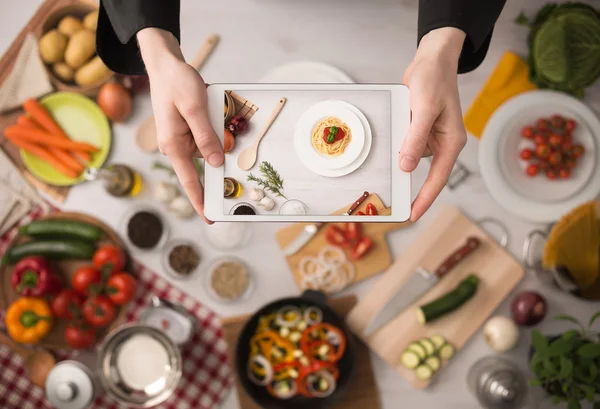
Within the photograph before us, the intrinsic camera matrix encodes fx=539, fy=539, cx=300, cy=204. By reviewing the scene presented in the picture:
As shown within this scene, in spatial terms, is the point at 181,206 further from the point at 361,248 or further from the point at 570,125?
the point at 570,125

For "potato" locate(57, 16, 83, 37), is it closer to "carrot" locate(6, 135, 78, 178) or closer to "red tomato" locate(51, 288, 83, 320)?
"carrot" locate(6, 135, 78, 178)

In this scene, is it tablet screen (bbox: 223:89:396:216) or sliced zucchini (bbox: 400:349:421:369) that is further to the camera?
sliced zucchini (bbox: 400:349:421:369)

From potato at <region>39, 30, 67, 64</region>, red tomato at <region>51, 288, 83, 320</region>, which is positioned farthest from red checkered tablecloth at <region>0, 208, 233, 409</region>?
potato at <region>39, 30, 67, 64</region>

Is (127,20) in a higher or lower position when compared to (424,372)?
higher

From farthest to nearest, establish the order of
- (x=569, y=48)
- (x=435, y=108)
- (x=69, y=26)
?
(x=69, y=26)
(x=569, y=48)
(x=435, y=108)

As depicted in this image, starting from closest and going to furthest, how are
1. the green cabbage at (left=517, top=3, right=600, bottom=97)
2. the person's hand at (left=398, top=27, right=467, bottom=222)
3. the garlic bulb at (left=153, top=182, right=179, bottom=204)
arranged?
the person's hand at (left=398, top=27, right=467, bottom=222), the green cabbage at (left=517, top=3, right=600, bottom=97), the garlic bulb at (left=153, top=182, right=179, bottom=204)

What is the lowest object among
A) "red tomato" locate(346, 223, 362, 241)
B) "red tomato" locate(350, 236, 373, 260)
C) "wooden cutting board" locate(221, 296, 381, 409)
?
"wooden cutting board" locate(221, 296, 381, 409)

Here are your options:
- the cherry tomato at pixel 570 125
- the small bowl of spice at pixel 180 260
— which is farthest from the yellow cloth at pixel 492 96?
the small bowl of spice at pixel 180 260

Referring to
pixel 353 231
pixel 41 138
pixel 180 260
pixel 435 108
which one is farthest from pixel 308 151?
pixel 41 138
